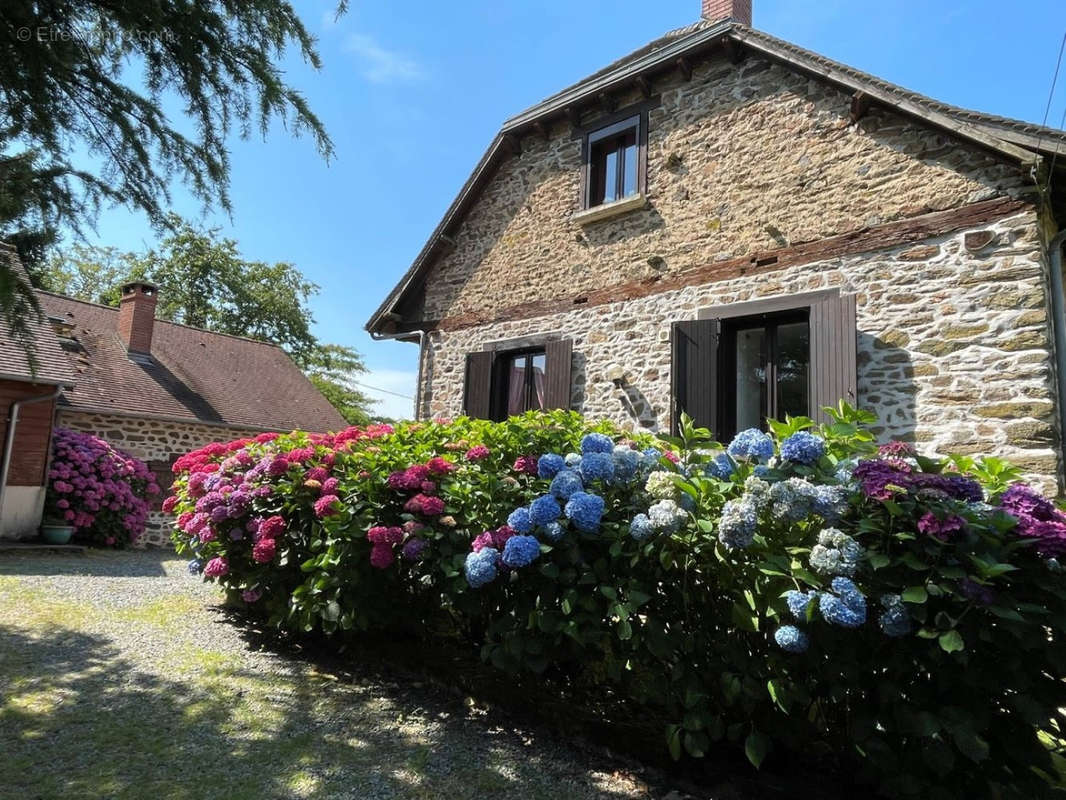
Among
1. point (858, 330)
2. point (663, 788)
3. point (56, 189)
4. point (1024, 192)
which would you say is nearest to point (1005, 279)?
point (1024, 192)

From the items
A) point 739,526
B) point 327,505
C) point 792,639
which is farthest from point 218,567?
point 792,639

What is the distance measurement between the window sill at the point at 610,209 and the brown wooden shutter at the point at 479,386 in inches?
87.8

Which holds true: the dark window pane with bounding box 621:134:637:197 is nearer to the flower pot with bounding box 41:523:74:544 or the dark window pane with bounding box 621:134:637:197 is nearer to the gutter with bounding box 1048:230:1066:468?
the gutter with bounding box 1048:230:1066:468

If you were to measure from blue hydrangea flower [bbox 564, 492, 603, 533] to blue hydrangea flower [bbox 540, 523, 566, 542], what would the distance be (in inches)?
2.9

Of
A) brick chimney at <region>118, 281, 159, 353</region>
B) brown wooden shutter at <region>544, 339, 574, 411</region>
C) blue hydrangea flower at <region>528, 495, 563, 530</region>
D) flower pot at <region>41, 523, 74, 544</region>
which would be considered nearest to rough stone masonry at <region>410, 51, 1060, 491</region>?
brown wooden shutter at <region>544, 339, 574, 411</region>

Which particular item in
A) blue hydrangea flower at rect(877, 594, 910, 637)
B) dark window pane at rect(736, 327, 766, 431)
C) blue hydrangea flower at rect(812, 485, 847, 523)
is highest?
dark window pane at rect(736, 327, 766, 431)

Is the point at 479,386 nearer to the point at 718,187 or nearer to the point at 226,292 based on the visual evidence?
the point at 718,187

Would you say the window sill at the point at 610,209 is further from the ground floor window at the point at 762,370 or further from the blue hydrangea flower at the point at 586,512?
the blue hydrangea flower at the point at 586,512

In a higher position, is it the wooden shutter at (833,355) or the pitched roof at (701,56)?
the pitched roof at (701,56)

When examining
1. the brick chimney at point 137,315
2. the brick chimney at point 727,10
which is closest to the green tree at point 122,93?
the brick chimney at point 727,10

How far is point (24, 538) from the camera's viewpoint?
1023 cm

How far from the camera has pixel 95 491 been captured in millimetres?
11000

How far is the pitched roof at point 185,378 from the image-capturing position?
12.9 meters

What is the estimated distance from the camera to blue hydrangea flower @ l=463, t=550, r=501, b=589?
3.01m
